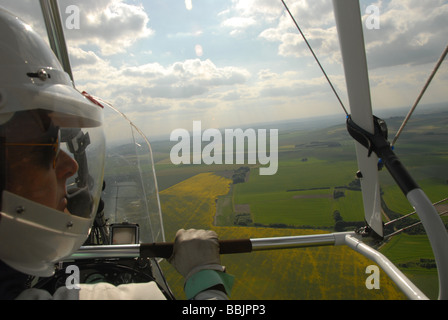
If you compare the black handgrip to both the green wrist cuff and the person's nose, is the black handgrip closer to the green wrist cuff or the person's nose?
the green wrist cuff

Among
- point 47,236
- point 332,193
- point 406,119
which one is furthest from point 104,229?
point 332,193

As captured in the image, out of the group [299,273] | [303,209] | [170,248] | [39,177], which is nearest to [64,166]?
[39,177]

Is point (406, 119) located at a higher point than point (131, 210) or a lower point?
higher

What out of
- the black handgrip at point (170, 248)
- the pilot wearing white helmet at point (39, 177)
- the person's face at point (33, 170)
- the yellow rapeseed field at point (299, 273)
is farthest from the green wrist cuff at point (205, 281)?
the yellow rapeseed field at point (299, 273)

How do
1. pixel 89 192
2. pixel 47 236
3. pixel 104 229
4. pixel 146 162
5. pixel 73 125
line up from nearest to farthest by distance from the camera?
1. pixel 47 236
2. pixel 73 125
3. pixel 89 192
4. pixel 104 229
5. pixel 146 162

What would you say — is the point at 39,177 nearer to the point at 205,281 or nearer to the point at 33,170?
the point at 33,170

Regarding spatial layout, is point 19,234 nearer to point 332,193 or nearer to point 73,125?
point 73,125

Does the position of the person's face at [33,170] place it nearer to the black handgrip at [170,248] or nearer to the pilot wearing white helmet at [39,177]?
the pilot wearing white helmet at [39,177]
